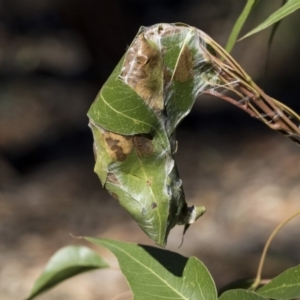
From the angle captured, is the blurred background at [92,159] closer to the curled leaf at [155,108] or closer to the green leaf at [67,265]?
the green leaf at [67,265]

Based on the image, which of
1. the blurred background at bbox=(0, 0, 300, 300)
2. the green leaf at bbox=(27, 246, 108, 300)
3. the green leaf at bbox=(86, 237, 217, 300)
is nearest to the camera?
the green leaf at bbox=(86, 237, 217, 300)

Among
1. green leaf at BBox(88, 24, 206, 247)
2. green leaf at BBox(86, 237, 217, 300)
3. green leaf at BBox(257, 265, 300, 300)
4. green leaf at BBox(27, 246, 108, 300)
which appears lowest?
green leaf at BBox(27, 246, 108, 300)

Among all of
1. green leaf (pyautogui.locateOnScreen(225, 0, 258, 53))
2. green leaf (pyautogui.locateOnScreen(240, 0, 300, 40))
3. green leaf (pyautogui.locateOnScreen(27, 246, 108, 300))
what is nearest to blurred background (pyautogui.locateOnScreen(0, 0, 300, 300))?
green leaf (pyautogui.locateOnScreen(27, 246, 108, 300))

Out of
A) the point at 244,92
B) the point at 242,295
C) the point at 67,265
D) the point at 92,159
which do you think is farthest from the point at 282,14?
the point at 92,159

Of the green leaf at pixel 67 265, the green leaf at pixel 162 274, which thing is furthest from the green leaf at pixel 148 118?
the green leaf at pixel 67 265

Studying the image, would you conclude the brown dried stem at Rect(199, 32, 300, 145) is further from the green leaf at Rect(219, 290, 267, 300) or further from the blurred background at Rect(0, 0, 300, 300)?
the blurred background at Rect(0, 0, 300, 300)

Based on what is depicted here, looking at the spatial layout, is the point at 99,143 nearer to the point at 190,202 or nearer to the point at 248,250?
the point at 248,250

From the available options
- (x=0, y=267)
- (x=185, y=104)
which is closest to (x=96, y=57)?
(x=0, y=267)
